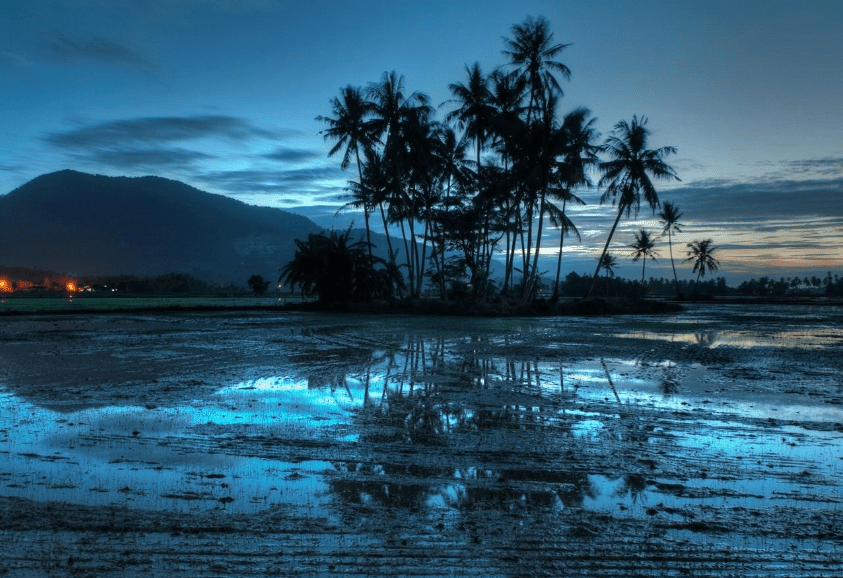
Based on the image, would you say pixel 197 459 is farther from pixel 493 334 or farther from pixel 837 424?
pixel 493 334

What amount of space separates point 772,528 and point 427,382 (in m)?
5.71

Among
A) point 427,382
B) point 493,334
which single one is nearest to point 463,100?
point 493,334

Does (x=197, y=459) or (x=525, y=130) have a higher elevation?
(x=525, y=130)

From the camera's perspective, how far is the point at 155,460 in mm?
4492

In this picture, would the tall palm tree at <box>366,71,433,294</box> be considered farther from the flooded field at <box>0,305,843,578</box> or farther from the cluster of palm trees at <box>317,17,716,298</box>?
the flooded field at <box>0,305,843,578</box>

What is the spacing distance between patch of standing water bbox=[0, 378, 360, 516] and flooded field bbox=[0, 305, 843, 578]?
0.9 inches

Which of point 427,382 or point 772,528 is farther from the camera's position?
point 427,382

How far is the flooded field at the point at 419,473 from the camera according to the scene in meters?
2.91

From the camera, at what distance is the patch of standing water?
12.0 ft

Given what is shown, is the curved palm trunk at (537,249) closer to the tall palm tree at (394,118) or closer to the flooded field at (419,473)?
the tall palm tree at (394,118)

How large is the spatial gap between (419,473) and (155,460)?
2.11m

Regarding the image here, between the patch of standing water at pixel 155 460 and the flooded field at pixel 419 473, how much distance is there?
2cm

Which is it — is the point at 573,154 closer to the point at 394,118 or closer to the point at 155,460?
the point at 394,118

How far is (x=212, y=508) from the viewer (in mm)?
3477
